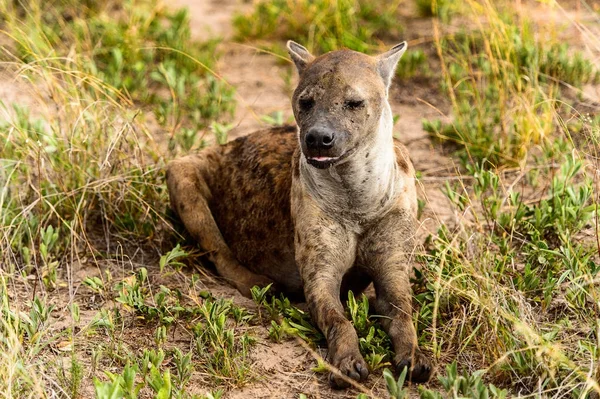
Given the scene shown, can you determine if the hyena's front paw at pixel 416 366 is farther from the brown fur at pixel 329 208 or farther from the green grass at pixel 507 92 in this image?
the green grass at pixel 507 92

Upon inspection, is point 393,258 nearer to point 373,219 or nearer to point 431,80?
point 373,219

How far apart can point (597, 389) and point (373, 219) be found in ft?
4.88

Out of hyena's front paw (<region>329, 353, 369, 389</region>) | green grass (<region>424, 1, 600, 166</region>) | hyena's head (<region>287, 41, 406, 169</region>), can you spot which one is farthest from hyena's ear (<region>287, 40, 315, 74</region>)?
hyena's front paw (<region>329, 353, 369, 389</region>)

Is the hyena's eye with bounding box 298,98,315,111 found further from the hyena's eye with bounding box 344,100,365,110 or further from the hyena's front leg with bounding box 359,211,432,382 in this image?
the hyena's front leg with bounding box 359,211,432,382

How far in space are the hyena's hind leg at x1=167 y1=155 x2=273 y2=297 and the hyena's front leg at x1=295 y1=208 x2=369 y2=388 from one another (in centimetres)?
61

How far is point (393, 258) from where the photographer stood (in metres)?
4.53

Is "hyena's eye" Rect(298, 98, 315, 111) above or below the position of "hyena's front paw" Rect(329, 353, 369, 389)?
above

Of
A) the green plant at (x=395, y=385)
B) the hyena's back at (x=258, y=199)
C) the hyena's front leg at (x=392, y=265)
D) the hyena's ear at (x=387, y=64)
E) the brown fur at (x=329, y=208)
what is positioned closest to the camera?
the green plant at (x=395, y=385)

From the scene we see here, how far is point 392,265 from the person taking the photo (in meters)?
4.52

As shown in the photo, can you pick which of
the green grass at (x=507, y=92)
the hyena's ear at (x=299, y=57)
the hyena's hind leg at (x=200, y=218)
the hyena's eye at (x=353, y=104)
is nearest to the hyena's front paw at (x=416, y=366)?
the hyena's eye at (x=353, y=104)

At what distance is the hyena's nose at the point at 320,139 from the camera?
4.08 m

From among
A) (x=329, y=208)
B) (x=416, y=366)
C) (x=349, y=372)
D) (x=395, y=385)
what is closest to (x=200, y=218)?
(x=329, y=208)

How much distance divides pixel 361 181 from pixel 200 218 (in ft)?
3.91

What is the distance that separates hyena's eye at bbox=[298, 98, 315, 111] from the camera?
14.0 feet
